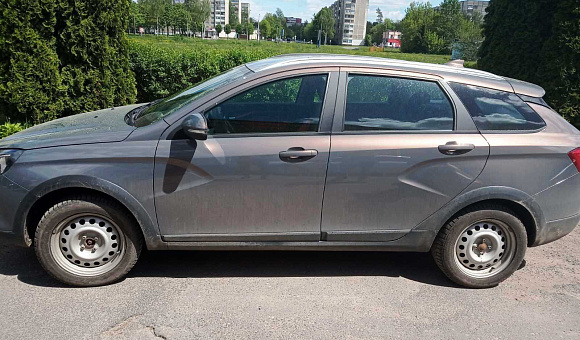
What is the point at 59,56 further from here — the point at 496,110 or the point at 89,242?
the point at 496,110

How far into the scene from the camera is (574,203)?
3760 millimetres

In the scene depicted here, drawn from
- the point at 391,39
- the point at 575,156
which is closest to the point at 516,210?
the point at 575,156

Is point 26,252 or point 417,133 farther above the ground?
point 417,133

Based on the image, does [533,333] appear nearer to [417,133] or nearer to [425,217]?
[425,217]

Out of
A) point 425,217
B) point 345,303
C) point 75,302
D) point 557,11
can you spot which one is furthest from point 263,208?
point 557,11

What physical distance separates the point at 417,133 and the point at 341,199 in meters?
0.77

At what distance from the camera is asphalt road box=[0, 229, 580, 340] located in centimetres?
309

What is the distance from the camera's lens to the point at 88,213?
3408 mm

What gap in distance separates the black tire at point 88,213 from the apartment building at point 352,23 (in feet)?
460

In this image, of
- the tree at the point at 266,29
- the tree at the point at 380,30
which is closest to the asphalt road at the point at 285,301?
the tree at the point at 380,30

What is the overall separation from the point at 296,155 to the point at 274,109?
16.7 inches

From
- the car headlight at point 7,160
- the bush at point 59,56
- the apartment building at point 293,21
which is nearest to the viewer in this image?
the car headlight at point 7,160

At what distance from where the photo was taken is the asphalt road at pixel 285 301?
3.09 metres

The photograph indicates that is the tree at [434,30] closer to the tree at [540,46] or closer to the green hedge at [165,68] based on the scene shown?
the tree at [540,46]
